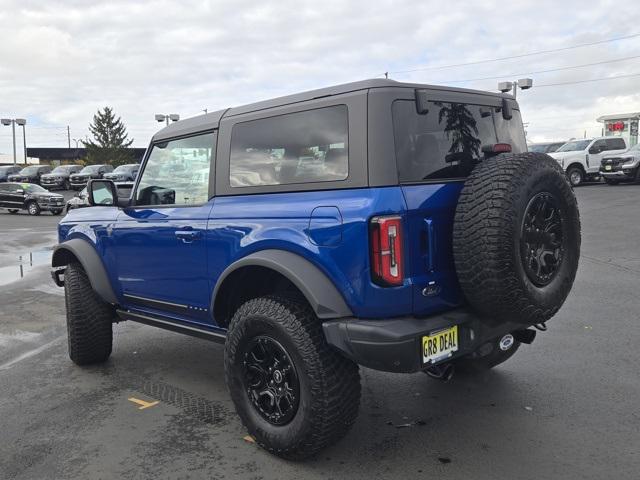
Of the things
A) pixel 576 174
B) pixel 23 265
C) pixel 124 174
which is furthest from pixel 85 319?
pixel 124 174

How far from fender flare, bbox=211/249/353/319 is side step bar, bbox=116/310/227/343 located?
904 mm

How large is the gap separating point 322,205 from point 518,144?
1747 millimetres

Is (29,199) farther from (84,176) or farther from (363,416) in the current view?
(363,416)

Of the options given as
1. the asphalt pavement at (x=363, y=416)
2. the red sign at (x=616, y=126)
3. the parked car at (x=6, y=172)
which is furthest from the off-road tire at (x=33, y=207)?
the red sign at (x=616, y=126)

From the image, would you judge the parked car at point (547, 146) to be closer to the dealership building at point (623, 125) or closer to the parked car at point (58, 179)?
the dealership building at point (623, 125)

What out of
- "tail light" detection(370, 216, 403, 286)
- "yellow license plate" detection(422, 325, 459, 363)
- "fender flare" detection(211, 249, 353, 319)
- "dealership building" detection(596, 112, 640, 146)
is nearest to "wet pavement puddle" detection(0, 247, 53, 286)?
"fender flare" detection(211, 249, 353, 319)

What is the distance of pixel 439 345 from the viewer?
3006mm

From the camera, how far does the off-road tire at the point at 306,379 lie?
9.87ft

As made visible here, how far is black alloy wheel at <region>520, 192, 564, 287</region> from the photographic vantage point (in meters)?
3.02

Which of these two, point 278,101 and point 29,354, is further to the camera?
point 29,354

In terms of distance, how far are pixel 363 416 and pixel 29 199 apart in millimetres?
25043

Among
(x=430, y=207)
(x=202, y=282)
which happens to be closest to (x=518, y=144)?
(x=430, y=207)

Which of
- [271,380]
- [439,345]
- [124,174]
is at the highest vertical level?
[124,174]

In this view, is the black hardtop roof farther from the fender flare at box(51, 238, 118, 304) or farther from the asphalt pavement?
the asphalt pavement
